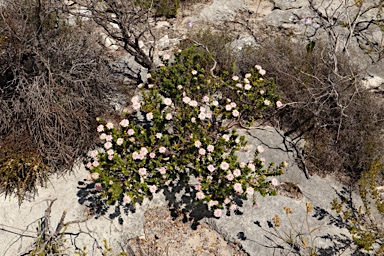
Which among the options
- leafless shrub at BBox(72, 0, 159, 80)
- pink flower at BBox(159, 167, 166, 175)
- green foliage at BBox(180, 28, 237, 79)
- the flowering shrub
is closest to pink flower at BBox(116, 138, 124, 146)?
the flowering shrub

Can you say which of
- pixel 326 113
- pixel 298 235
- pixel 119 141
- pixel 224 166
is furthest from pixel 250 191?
pixel 326 113

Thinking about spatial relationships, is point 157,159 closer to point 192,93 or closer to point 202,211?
point 202,211

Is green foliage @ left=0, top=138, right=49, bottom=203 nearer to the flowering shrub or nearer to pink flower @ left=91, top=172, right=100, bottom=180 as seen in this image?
the flowering shrub

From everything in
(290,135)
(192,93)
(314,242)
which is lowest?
(314,242)

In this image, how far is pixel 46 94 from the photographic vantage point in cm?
342

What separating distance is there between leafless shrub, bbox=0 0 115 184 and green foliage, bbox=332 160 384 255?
2.83 m

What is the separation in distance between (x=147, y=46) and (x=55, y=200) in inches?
122

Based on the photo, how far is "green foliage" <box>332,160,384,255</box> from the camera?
9.75 ft

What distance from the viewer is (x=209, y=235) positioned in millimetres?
3266

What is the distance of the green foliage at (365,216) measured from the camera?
9.75 feet

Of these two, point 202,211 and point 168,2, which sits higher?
point 168,2

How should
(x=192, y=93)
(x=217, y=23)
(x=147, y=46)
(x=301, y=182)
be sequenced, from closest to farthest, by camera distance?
(x=301, y=182), (x=192, y=93), (x=147, y=46), (x=217, y=23)

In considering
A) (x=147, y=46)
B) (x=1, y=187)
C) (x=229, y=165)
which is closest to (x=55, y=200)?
(x=1, y=187)

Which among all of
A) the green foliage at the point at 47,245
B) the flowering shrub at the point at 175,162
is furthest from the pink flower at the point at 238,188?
the green foliage at the point at 47,245
